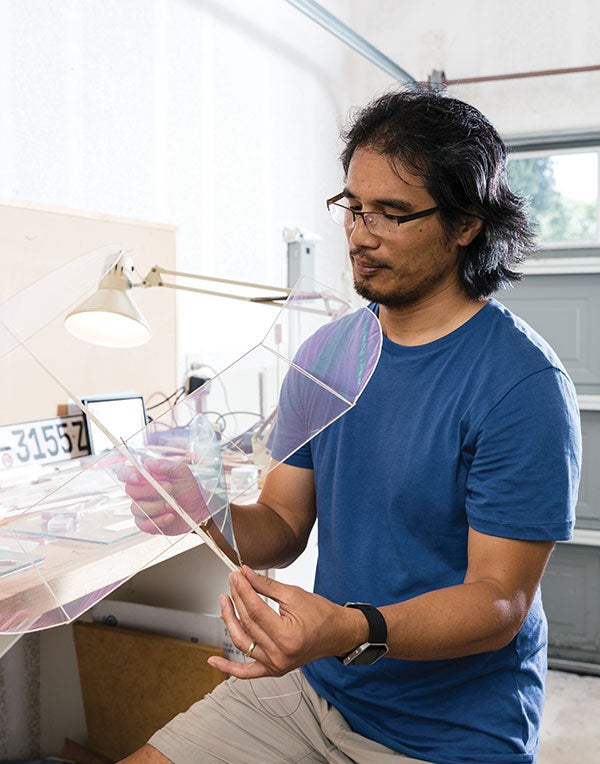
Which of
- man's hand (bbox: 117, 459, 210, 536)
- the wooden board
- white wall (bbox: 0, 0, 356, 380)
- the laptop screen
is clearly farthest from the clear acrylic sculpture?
white wall (bbox: 0, 0, 356, 380)

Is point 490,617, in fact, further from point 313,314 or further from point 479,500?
point 313,314

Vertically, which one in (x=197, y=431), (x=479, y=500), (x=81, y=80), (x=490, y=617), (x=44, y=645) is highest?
(x=81, y=80)

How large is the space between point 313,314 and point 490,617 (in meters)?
0.46

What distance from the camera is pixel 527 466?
47.0 inches

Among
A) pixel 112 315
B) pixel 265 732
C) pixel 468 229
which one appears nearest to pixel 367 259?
pixel 468 229

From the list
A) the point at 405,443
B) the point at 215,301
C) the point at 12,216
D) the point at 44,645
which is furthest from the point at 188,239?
the point at 405,443

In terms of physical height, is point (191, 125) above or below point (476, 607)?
above

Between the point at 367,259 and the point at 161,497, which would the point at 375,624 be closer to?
the point at 161,497

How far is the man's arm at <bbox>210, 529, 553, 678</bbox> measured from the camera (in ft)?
3.05

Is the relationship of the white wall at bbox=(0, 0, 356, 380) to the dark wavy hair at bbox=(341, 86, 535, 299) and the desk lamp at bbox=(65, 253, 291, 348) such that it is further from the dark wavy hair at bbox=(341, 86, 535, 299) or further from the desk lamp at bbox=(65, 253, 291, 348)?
the dark wavy hair at bbox=(341, 86, 535, 299)

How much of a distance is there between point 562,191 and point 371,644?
9.23 ft

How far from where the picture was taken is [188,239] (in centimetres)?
258

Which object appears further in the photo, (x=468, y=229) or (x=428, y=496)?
(x=468, y=229)

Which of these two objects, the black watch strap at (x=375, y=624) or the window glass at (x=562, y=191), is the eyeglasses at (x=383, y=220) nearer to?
the black watch strap at (x=375, y=624)
